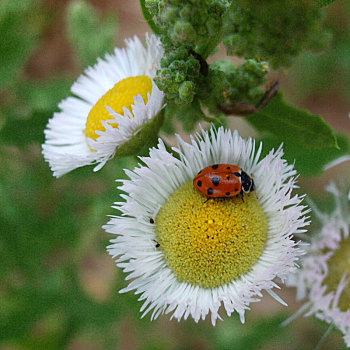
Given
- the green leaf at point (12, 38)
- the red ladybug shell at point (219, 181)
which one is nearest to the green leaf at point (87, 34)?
the green leaf at point (12, 38)

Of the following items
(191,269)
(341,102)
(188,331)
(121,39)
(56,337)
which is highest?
(341,102)

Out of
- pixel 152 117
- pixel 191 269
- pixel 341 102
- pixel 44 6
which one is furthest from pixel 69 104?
pixel 341 102

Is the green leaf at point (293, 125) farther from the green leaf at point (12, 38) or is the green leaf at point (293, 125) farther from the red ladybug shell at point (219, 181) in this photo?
the green leaf at point (12, 38)

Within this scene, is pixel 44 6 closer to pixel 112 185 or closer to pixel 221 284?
pixel 112 185

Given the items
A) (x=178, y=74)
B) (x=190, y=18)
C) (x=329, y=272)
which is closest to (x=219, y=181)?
(x=178, y=74)

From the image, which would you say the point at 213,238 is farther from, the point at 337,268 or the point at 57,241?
the point at 57,241

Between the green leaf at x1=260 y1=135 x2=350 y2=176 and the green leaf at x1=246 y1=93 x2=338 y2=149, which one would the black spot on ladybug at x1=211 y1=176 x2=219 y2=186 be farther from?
the green leaf at x1=260 y1=135 x2=350 y2=176
